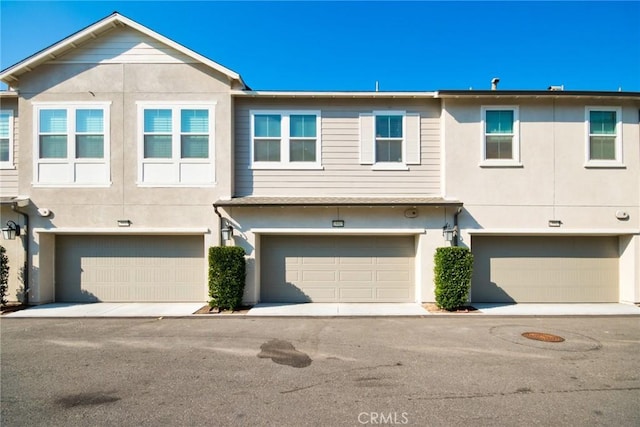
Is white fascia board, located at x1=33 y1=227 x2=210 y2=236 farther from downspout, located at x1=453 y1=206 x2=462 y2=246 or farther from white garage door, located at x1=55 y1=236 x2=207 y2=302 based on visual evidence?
downspout, located at x1=453 y1=206 x2=462 y2=246

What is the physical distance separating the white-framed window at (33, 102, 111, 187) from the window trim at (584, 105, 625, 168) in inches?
528

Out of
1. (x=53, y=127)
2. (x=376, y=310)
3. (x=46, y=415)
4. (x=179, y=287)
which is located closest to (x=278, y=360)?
(x=46, y=415)

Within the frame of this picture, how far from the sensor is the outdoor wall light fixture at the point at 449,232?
391 inches

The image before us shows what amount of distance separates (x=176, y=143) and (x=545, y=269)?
11.1 meters

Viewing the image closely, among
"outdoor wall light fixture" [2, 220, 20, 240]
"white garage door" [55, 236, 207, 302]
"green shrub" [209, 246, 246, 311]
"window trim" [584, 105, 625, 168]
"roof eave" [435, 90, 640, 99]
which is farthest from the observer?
"white garage door" [55, 236, 207, 302]

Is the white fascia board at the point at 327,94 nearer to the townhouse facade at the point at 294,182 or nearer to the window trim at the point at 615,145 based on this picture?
the townhouse facade at the point at 294,182

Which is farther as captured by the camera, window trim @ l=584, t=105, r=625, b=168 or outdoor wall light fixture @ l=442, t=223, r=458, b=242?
window trim @ l=584, t=105, r=625, b=168

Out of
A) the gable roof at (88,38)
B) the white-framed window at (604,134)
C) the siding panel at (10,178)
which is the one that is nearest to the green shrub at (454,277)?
the white-framed window at (604,134)

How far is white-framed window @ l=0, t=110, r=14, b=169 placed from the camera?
34.7 feet

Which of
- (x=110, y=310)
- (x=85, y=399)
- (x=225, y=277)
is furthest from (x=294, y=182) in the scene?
(x=85, y=399)

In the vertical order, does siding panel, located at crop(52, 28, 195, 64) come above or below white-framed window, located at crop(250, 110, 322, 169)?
above

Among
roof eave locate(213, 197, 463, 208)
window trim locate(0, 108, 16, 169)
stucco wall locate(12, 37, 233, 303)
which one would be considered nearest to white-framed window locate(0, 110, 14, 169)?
window trim locate(0, 108, 16, 169)

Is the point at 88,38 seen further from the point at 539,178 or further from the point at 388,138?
the point at 539,178

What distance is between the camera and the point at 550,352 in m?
6.46
